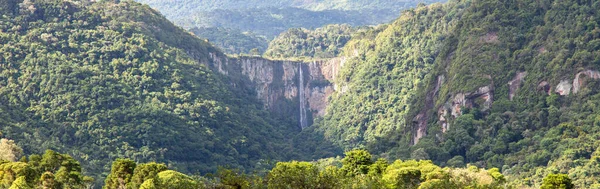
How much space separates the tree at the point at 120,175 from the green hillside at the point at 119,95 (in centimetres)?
2672

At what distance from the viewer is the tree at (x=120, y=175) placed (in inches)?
3327

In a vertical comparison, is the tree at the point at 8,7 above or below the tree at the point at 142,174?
above

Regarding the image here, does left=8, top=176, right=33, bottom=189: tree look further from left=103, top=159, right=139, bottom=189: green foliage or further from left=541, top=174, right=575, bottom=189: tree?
left=541, top=174, right=575, bottom=189: tree

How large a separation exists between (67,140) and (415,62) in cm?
6374

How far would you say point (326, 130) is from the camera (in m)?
181

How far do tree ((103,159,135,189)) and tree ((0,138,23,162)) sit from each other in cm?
1596

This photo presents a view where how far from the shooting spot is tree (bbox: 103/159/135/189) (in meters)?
84.5

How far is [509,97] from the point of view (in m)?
130

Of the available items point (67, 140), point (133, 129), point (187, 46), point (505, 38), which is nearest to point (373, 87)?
point (187, 46)

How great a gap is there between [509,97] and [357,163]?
132 feet

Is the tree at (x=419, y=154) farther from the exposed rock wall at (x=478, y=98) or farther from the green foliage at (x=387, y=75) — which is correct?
the green foliage at (x=387, y=75)

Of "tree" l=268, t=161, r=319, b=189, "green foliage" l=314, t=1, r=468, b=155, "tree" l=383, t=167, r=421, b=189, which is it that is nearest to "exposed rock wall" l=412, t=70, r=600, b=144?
"green foliage" l=314, t=1, r=468, b=155

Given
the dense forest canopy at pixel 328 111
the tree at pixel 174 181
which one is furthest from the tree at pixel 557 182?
the tree at pixel 174 181

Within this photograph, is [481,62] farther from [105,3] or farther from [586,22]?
[105,3]
